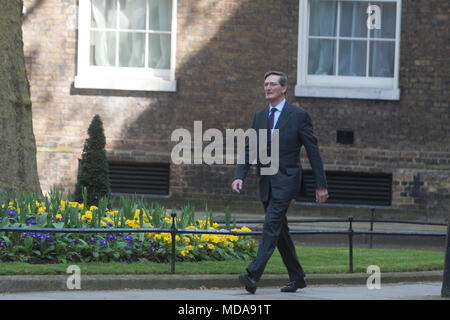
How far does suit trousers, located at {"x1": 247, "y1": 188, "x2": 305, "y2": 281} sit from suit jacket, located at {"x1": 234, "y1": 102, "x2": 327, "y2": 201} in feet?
0.34

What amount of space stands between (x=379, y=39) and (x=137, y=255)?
32.6 feet

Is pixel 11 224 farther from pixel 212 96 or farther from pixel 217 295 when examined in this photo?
pixel 212 96

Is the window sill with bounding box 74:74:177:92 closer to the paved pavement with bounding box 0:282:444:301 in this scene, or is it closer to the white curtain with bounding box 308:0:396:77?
the white curtain with bounding box 308:0:396:77

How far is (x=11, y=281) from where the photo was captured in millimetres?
8117

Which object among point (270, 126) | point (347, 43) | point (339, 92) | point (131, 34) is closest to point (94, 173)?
point (270, 126)

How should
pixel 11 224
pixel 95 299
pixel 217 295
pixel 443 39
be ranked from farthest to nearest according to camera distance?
pixel 443 39 → pixel 11 224 → pixel 217 295 → pixel 95 299

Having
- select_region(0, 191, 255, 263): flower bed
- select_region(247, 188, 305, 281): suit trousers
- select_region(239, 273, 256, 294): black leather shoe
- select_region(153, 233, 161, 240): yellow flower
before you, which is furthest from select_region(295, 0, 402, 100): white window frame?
select_region(239, 273, 256, 294): black leather shoe

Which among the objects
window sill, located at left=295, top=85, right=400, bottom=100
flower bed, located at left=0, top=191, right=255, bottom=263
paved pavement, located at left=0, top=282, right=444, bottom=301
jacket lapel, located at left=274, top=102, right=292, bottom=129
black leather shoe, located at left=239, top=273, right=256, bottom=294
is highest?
window sill, located at left=295, top=85, right=400, bottom=100

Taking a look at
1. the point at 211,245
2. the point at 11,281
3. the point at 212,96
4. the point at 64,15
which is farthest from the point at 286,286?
the point at 64,15

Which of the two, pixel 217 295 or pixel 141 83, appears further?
pixel 141 83

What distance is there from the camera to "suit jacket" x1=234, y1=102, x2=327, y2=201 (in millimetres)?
8570

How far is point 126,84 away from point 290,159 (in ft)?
32.1

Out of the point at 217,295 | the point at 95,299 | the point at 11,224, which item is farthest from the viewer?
the point at 11,224

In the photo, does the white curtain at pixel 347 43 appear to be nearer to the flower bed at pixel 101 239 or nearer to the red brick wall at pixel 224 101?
the red brick wall at pixel 224 101
